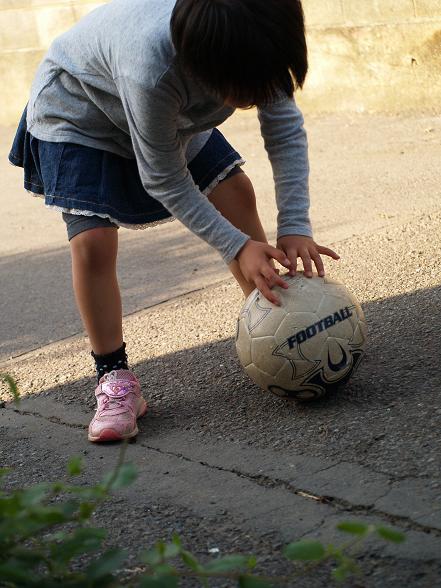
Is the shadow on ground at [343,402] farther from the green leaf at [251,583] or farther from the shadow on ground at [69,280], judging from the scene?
the green leaf at [251,583]

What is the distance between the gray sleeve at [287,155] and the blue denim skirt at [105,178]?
19 cm

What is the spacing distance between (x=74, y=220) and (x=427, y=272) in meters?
1.91

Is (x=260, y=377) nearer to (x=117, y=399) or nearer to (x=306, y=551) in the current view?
(x=117, y=399)

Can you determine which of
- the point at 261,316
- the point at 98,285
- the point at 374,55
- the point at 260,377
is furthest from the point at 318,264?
the point at 374,55

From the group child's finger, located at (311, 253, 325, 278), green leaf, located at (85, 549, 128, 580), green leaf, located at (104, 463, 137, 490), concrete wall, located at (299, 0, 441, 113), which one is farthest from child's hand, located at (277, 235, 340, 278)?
concrete wall, located at (299, 0, 441, 113)

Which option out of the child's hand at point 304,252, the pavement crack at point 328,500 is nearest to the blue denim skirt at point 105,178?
the child's hand at point 304,252

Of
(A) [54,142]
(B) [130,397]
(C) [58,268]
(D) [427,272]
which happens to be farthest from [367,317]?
(C) [58,268]

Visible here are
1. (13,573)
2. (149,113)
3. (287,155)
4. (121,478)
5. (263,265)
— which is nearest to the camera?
(13,573)

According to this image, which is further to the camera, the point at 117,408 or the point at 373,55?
the point at 373,55

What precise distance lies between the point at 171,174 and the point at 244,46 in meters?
0.68

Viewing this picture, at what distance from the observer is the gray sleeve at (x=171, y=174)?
3314 millimetres

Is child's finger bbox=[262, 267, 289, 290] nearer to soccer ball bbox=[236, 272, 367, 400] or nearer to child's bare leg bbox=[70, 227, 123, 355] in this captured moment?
soccer ball bbox=[236, 272, 367, 400]

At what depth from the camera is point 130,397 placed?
143 inches

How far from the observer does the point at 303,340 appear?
11.0ft
